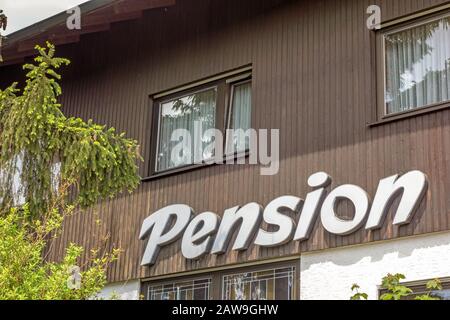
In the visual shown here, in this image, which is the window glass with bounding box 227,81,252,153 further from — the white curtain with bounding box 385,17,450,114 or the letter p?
the white curtain with bounding box 385,17,450,114

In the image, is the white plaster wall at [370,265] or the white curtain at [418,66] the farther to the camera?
the white curtain at [418,66]

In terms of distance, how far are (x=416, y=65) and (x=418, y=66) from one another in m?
0.03

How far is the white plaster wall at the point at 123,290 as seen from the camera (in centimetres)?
1227

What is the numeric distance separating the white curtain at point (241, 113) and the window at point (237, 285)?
5.49 ft

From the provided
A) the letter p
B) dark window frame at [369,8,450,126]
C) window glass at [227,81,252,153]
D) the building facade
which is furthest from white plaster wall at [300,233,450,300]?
window glass at [227,81,252,153]

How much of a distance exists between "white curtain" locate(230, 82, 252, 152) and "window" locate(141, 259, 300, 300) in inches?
65.9

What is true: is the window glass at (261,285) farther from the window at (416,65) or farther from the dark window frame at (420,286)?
the window at (416,65)

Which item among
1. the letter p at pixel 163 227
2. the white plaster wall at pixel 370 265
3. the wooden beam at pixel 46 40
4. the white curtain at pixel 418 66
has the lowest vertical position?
the white plaster wall at pixel 370 265

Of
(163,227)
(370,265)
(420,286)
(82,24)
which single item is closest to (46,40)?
(82,24)

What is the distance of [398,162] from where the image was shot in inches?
399

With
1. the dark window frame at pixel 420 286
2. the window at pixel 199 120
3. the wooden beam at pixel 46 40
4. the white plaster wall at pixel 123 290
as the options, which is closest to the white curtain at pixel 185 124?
A: the window at pixel 199 120

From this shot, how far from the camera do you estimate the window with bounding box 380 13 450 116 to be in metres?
10.6

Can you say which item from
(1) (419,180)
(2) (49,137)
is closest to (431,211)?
(1) (419,180)
